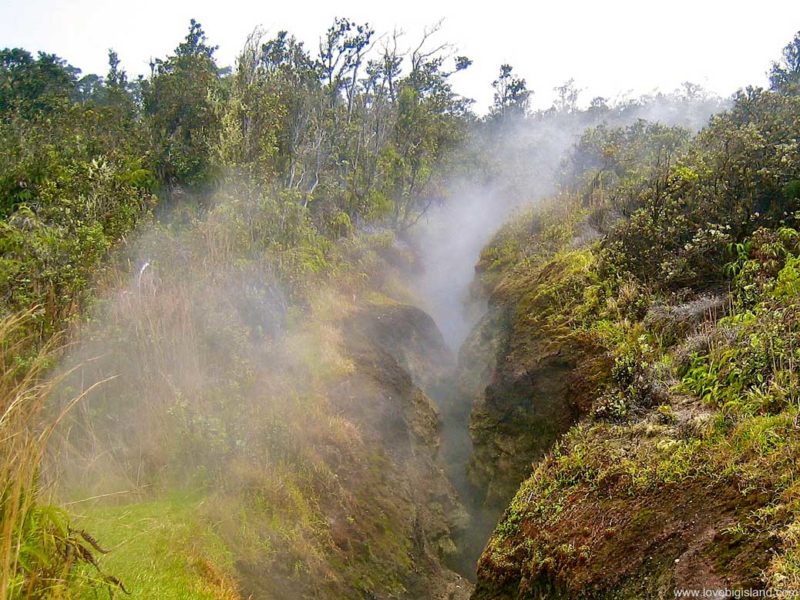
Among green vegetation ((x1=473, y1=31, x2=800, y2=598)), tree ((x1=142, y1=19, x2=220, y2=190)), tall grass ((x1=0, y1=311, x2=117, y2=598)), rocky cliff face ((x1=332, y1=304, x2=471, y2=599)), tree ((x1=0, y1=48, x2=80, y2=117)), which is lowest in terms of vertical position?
rocky cliff face ((x1=332, y1=304, x2=471, y2=599))

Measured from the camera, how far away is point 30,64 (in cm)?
2495

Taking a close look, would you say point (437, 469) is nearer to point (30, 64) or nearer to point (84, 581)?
point (84, 581)

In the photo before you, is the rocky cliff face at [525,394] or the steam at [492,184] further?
the steam at [492,184]

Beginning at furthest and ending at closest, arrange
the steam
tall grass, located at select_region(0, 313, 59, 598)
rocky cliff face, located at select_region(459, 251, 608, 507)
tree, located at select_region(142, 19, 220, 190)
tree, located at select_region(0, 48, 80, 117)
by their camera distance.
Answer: the steam → tree, located at select_region(0, 48, 80, 117) → tree, located at select_region(142, 19, 220, 190) → rocky cliff face, located at select_region(459, 251, 608, 507) → tall grass, located at select_region(0, 313, 59, 598)

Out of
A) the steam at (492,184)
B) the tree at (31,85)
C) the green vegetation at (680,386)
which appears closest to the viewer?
the green vegetation at (680,386)

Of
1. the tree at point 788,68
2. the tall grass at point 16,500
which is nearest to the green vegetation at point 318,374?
the tall grass at point 16,500

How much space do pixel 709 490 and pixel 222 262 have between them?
7.90 metres

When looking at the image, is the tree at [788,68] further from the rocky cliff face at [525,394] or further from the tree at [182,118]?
the tree at [182,118]

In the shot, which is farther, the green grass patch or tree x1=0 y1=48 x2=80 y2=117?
tree x1=0 y1=48 x2=80 y2=117

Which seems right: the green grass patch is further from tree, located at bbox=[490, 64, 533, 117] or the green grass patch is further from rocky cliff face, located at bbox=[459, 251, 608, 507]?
tree, located at bbox=[490, 64, 533, 117]

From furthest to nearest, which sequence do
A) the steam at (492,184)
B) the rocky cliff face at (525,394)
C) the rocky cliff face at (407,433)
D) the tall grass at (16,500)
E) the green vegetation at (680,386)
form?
1. the steam at (492,184)
2. the rocky cliff face at (525,394)
3. the rocky cliff face at (407,433)
4. the green vegetation at (680,386)
5. the tall grass at (16,500)

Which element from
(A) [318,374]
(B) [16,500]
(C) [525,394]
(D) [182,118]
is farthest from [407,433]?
(D) [182,118]

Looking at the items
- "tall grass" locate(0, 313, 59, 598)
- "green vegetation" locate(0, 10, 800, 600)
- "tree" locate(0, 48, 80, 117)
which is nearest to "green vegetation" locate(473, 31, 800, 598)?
"green vegetation" locate(0, 10, 800, 600)

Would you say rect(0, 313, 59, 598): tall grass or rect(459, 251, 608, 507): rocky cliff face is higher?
rect(0, 313, 59, 598): tall grass
